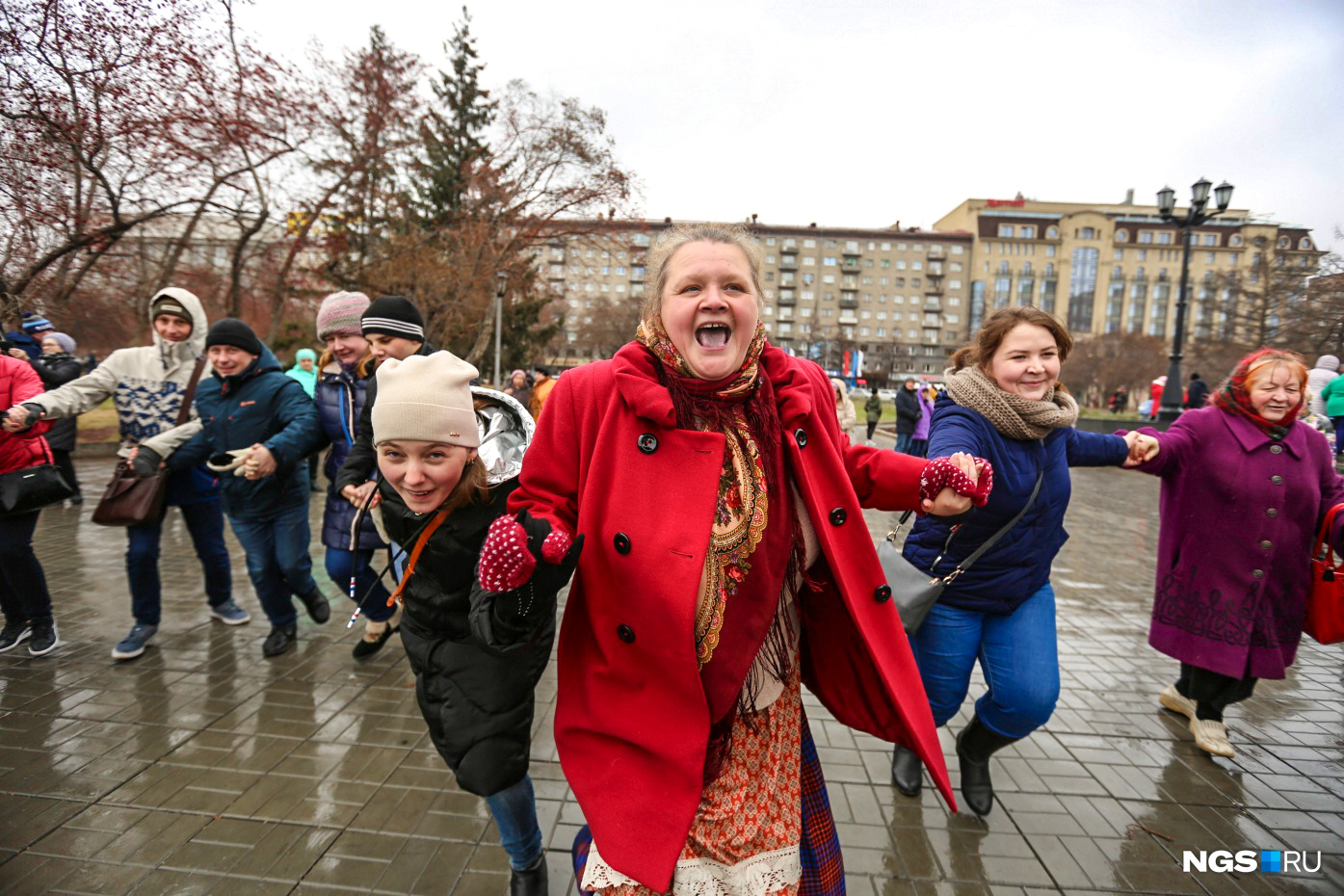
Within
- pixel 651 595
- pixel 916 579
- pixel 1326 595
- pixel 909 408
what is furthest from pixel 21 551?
pixel 909 408

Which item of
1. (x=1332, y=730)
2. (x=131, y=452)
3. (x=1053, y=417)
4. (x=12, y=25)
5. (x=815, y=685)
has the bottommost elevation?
(x=1332, y=730)

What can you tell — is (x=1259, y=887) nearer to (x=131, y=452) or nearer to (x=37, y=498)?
(x=131, y=452)

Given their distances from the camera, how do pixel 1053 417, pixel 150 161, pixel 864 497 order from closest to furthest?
pixel 864 497
pixel 1053 417
pixel 150 161

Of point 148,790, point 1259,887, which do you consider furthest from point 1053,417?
point 148,790

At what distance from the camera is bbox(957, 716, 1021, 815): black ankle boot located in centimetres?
289

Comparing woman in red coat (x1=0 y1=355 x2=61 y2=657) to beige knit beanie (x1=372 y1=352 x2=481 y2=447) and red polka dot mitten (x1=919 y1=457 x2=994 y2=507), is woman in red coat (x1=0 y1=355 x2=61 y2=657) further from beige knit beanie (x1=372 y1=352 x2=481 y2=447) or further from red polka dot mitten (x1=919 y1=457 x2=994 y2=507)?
red polka dot mitten (x1=919 y1=457 x2=994 y2=507)

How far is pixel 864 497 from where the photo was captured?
2.04 meters

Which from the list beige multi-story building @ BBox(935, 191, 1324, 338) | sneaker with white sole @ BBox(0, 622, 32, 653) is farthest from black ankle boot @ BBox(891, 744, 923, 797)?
beige multi-story building @ BBox(935, 191, 1324, 338)

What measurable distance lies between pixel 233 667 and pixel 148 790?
129cm

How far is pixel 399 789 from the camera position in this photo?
2943mm

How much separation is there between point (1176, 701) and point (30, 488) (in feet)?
22.4

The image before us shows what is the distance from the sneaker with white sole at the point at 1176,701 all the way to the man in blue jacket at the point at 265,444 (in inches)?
210

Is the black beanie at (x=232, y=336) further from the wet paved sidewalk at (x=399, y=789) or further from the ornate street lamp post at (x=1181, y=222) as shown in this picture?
the ornate street lamp post at (x=1181, y=222)

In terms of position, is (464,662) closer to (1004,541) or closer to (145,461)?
(1004,541)
